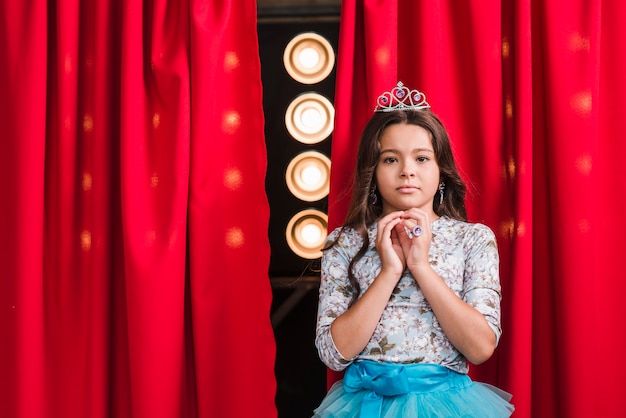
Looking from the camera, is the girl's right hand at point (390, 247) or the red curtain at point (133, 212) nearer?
the girl's right hand at point (390, 247)

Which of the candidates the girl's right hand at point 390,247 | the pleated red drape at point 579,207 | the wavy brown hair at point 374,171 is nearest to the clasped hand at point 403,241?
the girl's right hand at point 390,247

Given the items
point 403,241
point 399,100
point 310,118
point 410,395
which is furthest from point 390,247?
point 310,118

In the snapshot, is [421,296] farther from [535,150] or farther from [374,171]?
[535,150]

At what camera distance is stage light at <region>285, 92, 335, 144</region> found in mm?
2004

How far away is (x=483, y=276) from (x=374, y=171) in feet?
1.10

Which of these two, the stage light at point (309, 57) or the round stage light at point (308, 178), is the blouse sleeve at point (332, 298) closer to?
the round stage light at point (308, 178)

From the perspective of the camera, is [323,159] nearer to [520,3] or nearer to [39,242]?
[520,3]

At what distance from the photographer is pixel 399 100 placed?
176cm

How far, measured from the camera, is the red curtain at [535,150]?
5.65 feet

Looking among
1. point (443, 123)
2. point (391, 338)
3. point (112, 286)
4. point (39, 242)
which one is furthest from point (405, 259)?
point (39, 242)

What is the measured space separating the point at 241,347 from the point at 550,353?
0.77m

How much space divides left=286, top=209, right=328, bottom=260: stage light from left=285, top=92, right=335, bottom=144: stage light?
0.67 feet

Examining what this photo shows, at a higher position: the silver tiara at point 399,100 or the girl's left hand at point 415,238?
the silver tiara at point 399,100

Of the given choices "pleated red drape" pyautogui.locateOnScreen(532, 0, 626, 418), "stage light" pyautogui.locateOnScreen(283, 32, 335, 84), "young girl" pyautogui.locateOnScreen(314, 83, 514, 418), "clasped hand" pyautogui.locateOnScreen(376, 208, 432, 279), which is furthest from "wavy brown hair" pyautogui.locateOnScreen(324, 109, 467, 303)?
"stage light" pyautogui.locateOnScreen(283, 32, 335, 84)
